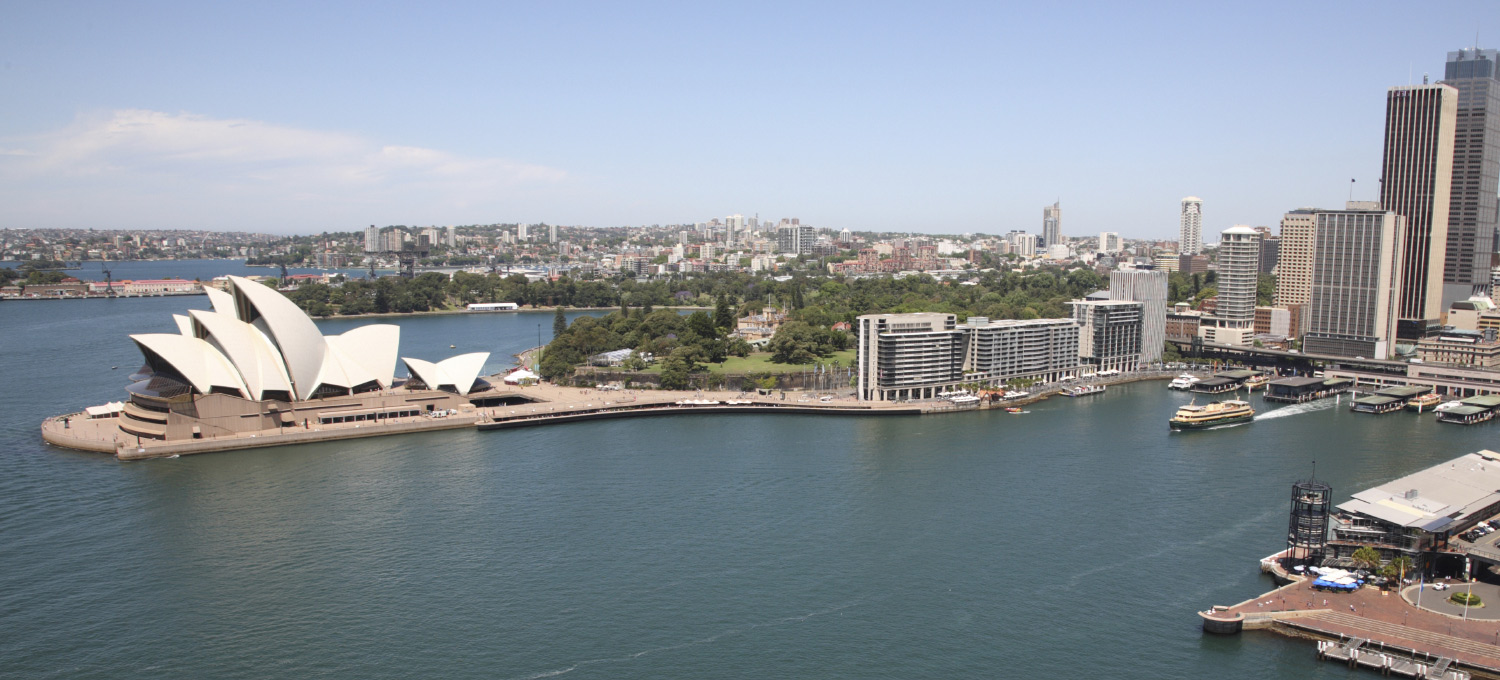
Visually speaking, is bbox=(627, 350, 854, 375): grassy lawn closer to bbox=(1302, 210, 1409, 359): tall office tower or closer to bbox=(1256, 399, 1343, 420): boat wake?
bbox=(1256, 399, 1343, 420): boat wake

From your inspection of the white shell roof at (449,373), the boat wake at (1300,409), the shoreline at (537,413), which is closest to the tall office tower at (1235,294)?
the boat wake at (1300,409)

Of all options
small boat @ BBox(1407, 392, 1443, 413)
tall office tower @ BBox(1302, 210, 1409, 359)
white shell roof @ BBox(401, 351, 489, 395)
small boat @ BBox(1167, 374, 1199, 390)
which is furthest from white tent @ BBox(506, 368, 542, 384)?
tall office tower @ BBox(1302, 210, 1409, 359)

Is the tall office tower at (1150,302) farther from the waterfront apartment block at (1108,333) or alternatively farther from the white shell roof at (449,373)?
the white shell roof at (449,373)

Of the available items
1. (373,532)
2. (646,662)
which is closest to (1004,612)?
(646,662)

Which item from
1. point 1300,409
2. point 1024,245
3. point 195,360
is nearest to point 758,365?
point 1300,409

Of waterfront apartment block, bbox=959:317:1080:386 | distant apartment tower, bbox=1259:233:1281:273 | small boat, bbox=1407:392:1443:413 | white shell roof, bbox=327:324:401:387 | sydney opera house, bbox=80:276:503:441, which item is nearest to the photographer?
sydney opera house, bbox=80:276:503:441

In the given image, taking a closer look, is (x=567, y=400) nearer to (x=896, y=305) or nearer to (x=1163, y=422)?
(x=1163, y=422)
